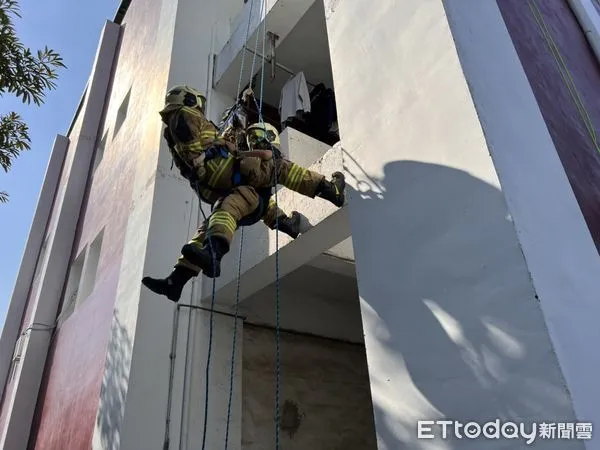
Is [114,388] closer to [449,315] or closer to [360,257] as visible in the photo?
[360,257]

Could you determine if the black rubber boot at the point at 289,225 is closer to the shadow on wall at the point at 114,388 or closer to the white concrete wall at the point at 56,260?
the shadow on wall at the point at 114,388

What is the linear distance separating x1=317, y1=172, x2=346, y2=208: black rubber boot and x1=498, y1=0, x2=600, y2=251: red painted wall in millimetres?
1245

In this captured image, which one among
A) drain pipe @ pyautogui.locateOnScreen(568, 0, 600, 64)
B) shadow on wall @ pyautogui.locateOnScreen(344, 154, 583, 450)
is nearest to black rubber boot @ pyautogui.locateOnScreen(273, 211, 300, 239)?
shadow on wall @ pyautogui.locateOnScreen(344, 154, 583, 450)

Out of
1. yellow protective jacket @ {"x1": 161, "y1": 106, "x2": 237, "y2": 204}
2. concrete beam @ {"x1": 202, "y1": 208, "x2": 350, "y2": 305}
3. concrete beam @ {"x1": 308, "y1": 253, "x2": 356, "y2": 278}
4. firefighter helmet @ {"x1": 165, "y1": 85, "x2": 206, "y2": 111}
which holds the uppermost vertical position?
firefighter helmet @ {"x1": 165, "y1": 85, "x2": 206, "y2": 111}

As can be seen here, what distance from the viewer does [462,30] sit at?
9.09ft

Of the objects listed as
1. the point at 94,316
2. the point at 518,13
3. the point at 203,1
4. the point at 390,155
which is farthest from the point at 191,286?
the point at 203,1

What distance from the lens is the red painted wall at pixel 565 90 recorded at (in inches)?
125

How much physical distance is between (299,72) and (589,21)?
3.34m

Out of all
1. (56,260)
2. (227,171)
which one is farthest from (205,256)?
(56,260)

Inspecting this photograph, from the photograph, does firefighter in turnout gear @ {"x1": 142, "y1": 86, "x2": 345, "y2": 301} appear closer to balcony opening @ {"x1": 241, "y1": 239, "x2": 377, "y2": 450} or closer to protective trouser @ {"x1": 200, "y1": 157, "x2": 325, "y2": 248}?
protective trouser @ {"x1": 200, "y1": 157, "x2": 325, "y2": 248}

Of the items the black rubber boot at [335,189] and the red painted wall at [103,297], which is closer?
the black rubber boot at [335,189]

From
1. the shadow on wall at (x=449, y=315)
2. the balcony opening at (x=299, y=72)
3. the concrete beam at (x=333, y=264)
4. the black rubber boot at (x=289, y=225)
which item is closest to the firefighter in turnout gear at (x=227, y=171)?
the black rubber boot at (x=289, y=225)

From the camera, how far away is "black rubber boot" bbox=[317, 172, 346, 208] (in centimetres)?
336

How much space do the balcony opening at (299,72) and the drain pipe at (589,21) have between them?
288 centimetres
